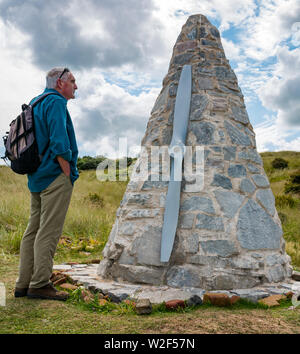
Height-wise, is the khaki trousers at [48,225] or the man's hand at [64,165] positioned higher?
the man's hand at [64,165]

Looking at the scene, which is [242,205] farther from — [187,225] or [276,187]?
[276,187]

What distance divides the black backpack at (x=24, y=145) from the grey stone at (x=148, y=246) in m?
1.48

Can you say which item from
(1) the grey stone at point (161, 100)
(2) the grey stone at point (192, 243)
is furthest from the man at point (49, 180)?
(1) the grey stone at point (161, 100)

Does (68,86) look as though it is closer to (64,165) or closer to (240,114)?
(64,165)

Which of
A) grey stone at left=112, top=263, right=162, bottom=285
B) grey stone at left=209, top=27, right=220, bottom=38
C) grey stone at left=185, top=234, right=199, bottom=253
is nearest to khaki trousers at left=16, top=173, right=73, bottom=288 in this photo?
grey stone at left=112, top=263, right=162, bottom=285

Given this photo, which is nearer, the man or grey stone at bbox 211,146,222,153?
the man

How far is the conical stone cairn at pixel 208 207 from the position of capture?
12.4 feet

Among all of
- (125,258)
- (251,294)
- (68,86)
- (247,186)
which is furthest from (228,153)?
(68,86)

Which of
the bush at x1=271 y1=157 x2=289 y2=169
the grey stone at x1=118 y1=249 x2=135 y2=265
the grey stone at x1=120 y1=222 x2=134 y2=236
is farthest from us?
the bush at x1=271 y1=157 x2=289 y2=169

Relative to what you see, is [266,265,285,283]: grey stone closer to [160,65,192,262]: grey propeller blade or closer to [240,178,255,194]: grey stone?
[240,178,255,194]: grey stone

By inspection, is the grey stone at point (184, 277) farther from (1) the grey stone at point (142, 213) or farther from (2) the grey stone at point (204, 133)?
(2) the grey stone at point (204, 133)

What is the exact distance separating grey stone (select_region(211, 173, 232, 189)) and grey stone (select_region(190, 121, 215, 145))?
44 cm

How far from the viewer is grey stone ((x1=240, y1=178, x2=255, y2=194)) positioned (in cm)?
409
